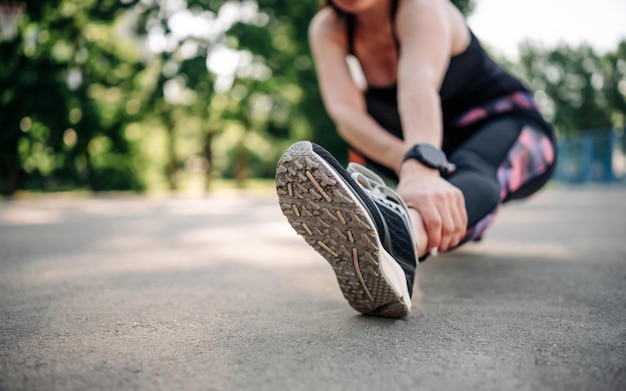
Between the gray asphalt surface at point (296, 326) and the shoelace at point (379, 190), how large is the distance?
0.23 m

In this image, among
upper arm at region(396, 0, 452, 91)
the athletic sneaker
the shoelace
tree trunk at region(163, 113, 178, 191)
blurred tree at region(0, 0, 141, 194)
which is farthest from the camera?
tree trunk at region(163, 113, 178, 191)

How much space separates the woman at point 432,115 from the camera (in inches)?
45.9

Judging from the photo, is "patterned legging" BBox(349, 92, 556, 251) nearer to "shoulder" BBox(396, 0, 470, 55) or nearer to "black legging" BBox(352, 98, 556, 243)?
"black legging" BBox(352, 98, 556, 243)

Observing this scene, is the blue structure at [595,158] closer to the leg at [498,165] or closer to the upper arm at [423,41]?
the leg at [498,165]

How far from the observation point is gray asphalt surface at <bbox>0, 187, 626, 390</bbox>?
2.43 feet

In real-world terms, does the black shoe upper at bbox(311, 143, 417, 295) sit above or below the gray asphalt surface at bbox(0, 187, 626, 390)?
above

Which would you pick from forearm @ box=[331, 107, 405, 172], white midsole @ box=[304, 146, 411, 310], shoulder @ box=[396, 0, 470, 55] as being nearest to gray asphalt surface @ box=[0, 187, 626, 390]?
white midsole @ box=[304, 146, 411, 310]

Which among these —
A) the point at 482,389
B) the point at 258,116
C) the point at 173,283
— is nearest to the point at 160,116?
the point at 258,116

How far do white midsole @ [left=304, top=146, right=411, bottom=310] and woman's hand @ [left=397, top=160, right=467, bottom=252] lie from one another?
15cm

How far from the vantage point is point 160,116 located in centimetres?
1648

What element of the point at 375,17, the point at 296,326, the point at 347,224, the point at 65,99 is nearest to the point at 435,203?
the point at 347,224

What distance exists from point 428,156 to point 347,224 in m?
0.38

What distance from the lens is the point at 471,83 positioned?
178 centimetres

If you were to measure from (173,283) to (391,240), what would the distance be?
0.85 meters
